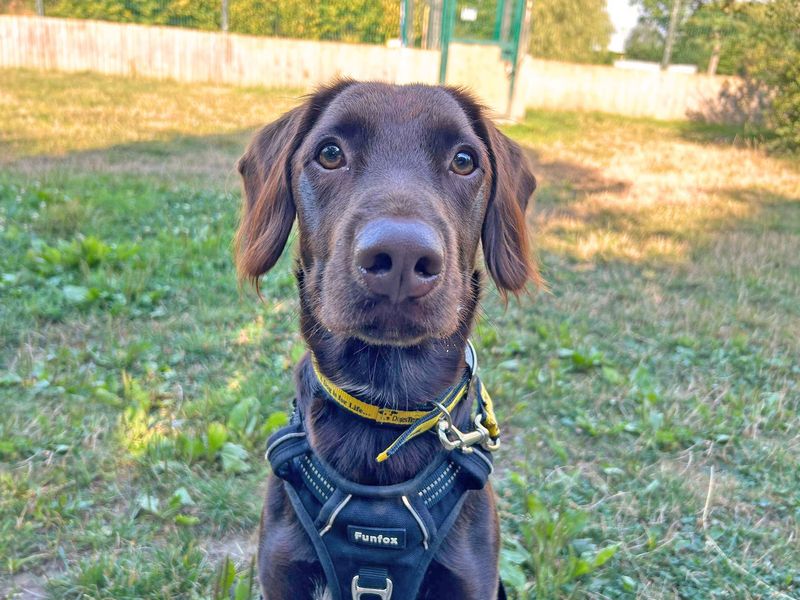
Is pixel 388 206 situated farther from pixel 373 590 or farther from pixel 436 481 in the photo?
pixel 373 590

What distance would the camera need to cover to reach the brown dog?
1.64 m

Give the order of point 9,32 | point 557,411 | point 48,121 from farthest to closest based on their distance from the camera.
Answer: point 9,32 < point 48,121 < point 557,411

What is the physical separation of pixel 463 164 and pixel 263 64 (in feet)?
55.2

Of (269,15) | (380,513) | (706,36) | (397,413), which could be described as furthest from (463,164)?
(706,36)

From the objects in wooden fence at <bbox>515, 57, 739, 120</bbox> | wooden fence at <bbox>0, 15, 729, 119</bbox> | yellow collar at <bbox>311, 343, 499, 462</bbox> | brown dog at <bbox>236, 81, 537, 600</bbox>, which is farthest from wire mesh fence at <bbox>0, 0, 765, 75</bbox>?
yellow collar at <bbox>311, 343, 499, 462</bbox>

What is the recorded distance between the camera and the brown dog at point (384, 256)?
1.64m

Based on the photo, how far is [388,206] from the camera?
1.68m

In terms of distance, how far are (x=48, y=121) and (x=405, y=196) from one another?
10.3 m

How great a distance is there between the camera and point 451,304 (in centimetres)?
174

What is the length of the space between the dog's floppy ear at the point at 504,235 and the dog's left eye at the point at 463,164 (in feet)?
0.45

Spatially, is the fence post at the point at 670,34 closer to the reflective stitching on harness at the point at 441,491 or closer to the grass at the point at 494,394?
the grass at the point at 494,394

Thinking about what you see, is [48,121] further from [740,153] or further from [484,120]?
[740,153]

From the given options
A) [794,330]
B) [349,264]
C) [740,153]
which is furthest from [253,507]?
[740,153]

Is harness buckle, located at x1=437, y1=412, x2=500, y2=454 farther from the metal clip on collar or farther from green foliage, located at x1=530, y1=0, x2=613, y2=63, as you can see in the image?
green foliage, located at x1=530, y1=0, x2=613, y2=63
